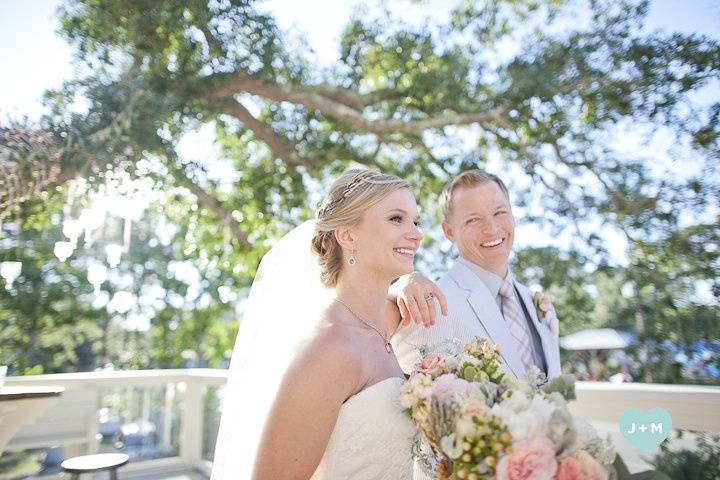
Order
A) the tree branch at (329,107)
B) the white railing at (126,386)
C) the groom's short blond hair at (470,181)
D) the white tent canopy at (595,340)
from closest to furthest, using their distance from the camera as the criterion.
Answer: the groom's short blond hair at (470,181) → the white railing at (126,386) → the tree branch at (329,107) → the white tent canopy at (595,340)

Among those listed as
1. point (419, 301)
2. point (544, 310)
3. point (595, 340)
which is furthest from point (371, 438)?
point (595, 340)

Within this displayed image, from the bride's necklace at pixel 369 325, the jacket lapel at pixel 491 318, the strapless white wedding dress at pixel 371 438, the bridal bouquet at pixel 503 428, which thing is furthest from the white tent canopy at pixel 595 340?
the bridal bouquet at pixel 503 428

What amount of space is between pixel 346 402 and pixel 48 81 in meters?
5.52

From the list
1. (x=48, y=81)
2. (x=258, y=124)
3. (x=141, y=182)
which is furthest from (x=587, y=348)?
(x=48, y=81)

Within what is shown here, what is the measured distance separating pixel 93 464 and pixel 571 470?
3157mm

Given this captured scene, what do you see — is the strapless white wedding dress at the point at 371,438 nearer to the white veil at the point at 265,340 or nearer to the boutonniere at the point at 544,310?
the white veil at the point at 265,340

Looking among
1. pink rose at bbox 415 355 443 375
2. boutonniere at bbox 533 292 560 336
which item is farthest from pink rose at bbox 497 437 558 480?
boutonniere at bbox 533 292 560 336

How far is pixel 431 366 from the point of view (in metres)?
1.50

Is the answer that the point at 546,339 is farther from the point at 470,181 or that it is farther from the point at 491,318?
the point at 470,181

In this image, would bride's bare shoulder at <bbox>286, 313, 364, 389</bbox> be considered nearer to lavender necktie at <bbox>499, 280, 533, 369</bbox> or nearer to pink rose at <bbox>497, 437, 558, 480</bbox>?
pink rose at <bbox>497, 437, 558, 480</bbox>

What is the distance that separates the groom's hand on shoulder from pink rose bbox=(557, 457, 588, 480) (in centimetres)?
98

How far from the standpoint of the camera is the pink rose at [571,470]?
41.7 inches

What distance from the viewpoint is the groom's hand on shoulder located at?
2.03 meters

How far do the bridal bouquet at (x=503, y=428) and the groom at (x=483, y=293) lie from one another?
761mm
